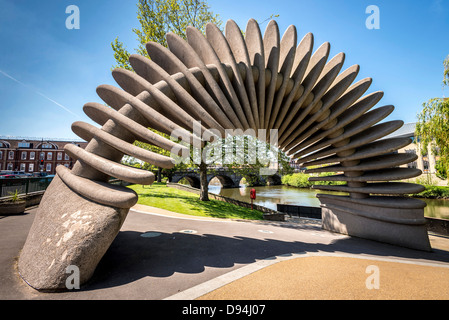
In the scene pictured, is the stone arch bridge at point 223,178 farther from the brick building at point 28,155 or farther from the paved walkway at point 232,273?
the paved walkway at point 232,273

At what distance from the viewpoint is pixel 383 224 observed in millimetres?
9180

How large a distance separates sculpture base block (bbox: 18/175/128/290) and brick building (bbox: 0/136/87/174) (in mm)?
69209

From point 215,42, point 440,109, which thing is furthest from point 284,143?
point 440,109

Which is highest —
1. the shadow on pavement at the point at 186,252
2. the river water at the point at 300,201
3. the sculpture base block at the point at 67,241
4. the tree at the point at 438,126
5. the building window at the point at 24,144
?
the building window at the point at 24,144

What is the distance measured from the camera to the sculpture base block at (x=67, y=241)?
12.6ft

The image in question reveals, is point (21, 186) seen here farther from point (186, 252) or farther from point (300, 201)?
point (300, 201)

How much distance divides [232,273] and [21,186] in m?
15.6

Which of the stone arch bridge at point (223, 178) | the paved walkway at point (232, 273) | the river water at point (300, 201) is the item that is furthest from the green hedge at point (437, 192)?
the paved walkway at point (232, 273)

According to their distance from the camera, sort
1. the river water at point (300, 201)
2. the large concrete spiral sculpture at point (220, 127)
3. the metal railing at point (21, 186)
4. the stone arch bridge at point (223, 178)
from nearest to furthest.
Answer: the large concrete spiral sculpture at point (220, 127) < the metal railing at point (21, 186) < the river water at point (300, 201) < the stone arch bridge at point (223, 178)

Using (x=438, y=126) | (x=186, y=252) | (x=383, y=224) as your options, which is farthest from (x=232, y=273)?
(x=438, y=126)

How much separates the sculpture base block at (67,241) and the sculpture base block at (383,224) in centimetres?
984

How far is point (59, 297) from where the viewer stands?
360 cm
